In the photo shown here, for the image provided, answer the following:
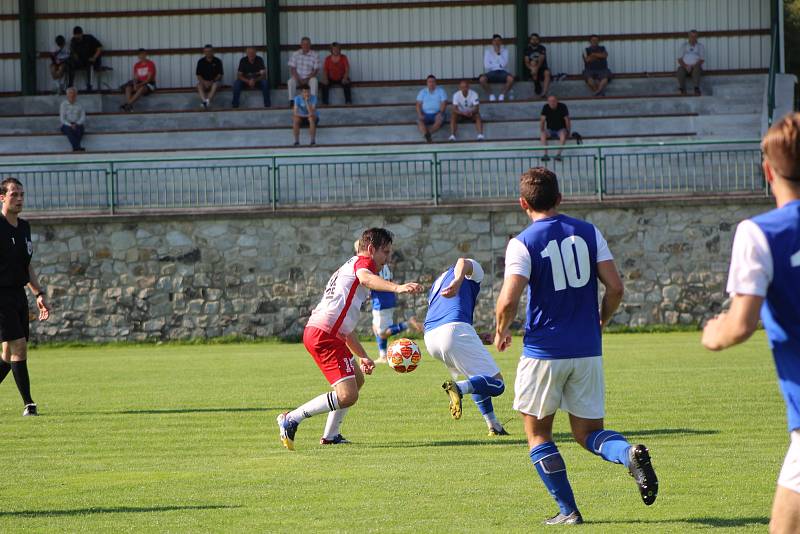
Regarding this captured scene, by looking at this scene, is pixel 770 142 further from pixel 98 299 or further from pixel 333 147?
pixel 333 147

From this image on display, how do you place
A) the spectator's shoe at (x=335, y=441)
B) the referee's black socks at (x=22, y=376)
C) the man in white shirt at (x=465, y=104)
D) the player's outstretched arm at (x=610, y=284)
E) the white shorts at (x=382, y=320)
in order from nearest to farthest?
the player's outstretched arm at (x=610, y=284) → the spectator's shoe at (x=335, y=441) → the referee's black socks at (x=22, y=376) → the white shorts at (x=382, y=320) → the man in white shirt at (x=465, y=104)

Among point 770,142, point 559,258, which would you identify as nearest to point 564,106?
point 559,258

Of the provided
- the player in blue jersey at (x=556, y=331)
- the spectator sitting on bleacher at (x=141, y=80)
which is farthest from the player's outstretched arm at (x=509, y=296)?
the spectator sitting on bleacher at (x=141, y=80)

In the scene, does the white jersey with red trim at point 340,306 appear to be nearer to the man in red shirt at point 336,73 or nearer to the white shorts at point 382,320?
the white shorts at point 382,320

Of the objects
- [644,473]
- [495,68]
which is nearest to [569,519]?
[644,473]

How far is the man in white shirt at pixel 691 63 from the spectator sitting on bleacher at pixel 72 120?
14.4 m

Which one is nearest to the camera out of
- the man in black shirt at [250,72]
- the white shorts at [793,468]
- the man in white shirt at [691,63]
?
the white shorts at [793,468]

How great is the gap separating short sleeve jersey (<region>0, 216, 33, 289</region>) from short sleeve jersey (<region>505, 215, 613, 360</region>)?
699 cm

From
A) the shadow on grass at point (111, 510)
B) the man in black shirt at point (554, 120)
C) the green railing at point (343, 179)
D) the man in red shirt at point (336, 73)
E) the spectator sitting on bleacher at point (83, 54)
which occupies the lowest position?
the shadow on grass at point (111, 510)

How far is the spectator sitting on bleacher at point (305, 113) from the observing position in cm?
2719

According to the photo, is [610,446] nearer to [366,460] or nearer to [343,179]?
[366,460]

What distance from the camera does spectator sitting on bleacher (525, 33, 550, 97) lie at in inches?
1134

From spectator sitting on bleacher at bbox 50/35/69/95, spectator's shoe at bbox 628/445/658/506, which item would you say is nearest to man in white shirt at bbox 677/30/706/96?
spectator sitting on bleacher at bbox 50/35/69/95

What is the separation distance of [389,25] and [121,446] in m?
22.8
